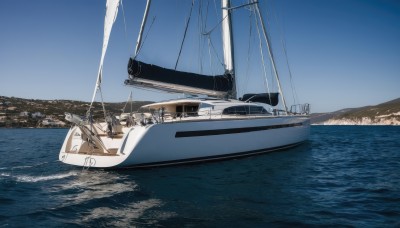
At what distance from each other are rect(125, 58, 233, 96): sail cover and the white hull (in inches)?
86.0

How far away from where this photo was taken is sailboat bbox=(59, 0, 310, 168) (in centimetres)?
1009

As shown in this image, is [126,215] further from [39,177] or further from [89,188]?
[39,177]

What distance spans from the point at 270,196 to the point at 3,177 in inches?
327

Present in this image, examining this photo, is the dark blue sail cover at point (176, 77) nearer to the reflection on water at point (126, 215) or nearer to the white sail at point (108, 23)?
the white sail at point (108, 23)

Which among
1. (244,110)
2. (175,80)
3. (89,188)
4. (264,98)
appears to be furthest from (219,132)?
(264,98)

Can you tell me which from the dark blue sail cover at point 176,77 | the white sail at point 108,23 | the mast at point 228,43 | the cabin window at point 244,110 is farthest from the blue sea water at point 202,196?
the mast at point 228,43

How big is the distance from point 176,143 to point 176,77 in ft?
11.6

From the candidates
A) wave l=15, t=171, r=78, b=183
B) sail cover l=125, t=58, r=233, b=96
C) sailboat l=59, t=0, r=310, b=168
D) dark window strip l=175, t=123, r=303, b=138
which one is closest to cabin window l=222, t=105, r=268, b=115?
sailboat l=59, t=0, r=310, b=168

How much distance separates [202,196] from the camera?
7.27 meters

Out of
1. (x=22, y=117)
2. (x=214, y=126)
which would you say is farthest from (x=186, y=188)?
(x=22, y=117)

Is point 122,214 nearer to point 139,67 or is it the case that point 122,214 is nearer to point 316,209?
point 316,209

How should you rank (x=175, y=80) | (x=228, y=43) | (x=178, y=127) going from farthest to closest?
(x=228, y=43), (x=175, y=80), (x=178, y=127)

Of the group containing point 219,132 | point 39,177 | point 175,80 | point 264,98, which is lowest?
point 39,177

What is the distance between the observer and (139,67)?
11.5 meters
